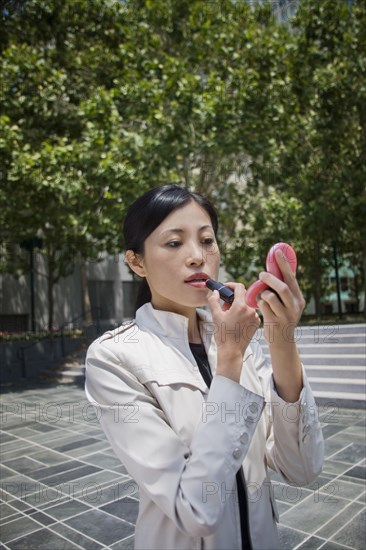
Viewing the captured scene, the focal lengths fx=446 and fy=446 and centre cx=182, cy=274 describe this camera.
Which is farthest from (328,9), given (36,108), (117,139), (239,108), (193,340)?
(193,340)

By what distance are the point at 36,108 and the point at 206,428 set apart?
12.6m

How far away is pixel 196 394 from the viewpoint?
136 cm

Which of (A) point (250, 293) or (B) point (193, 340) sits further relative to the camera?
(B) point (193, 340)

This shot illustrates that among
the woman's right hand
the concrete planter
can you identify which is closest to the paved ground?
the woman's right hand

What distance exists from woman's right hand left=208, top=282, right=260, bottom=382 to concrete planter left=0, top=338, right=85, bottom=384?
45.2 ft

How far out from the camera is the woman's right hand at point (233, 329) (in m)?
1.19

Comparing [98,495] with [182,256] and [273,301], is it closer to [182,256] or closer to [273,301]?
[182,256]

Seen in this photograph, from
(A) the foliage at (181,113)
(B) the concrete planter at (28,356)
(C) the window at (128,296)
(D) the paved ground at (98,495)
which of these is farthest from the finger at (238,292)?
(C) the window at (128,296)

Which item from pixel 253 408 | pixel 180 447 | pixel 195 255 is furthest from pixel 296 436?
pixel 195 255

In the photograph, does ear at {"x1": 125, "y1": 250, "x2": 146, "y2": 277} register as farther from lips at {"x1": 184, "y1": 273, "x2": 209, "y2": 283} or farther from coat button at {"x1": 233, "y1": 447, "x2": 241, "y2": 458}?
coat button at {"x1": 233, "y1": 447, "x2": 241, "y2": 458}

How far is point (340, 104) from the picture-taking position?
1271 centimetres

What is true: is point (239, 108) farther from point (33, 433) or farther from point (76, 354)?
point (76, 354)

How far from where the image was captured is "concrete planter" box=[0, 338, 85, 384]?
13.9m

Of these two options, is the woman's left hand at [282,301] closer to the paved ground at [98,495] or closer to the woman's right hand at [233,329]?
the woman's right hand at [233,329]
